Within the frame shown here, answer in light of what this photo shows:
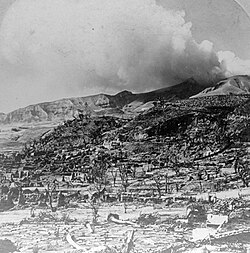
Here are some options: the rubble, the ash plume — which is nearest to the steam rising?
the ash plume

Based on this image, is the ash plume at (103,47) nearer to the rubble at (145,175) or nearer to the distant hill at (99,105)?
the distant hill at (99,105)

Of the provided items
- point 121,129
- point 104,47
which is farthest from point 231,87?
point 104,47

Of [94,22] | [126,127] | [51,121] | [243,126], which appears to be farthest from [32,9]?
[243,126]

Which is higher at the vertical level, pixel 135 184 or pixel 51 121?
pixel 51 121

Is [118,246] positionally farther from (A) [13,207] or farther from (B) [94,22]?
(B) [94,22]

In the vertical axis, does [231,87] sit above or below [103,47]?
below

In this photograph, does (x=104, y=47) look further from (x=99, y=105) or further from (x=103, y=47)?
(x=99, y=105)

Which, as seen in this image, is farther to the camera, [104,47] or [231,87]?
[231,87]

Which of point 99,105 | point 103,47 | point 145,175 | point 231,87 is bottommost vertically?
point 145,175

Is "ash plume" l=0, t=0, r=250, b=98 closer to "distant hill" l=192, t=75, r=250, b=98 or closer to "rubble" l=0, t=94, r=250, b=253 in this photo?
"distant hill" l=192, t=75, r=250, b=98
